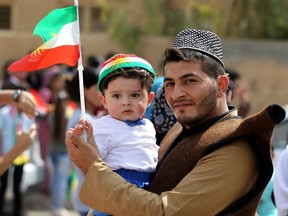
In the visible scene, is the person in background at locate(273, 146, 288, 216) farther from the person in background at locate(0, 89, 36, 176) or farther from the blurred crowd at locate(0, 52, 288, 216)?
the blurred crowd at locate(0, 52, 288, 216)

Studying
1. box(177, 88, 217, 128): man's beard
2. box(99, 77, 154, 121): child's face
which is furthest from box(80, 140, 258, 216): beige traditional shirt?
box(99, 77, 154, 121): child's face

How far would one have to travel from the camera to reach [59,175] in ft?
33.0

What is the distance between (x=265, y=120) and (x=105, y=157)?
0.85m

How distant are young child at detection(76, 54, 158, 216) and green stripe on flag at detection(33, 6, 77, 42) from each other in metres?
0.28

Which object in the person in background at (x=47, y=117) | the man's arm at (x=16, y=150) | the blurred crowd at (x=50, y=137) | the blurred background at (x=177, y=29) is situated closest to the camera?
the man's arm at (x=16, y=150)

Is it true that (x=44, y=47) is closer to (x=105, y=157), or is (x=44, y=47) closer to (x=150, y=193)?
(x=105, y=157)

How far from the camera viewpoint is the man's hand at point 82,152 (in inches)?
125

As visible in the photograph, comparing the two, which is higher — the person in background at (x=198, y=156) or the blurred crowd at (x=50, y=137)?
the person in background at (x=198, y=156)

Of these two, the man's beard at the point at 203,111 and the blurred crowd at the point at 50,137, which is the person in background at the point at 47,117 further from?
the man's beard at the point at 203,111

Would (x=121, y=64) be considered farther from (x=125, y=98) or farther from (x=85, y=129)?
(x=85, y=129)

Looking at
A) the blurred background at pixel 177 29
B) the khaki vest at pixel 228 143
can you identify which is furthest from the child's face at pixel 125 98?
the blurred background at pixel 177 29

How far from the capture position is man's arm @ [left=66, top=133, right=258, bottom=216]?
294cm

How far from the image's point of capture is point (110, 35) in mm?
15602

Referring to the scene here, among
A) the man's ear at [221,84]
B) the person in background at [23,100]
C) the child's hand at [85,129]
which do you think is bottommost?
the person in background at [23,100]
